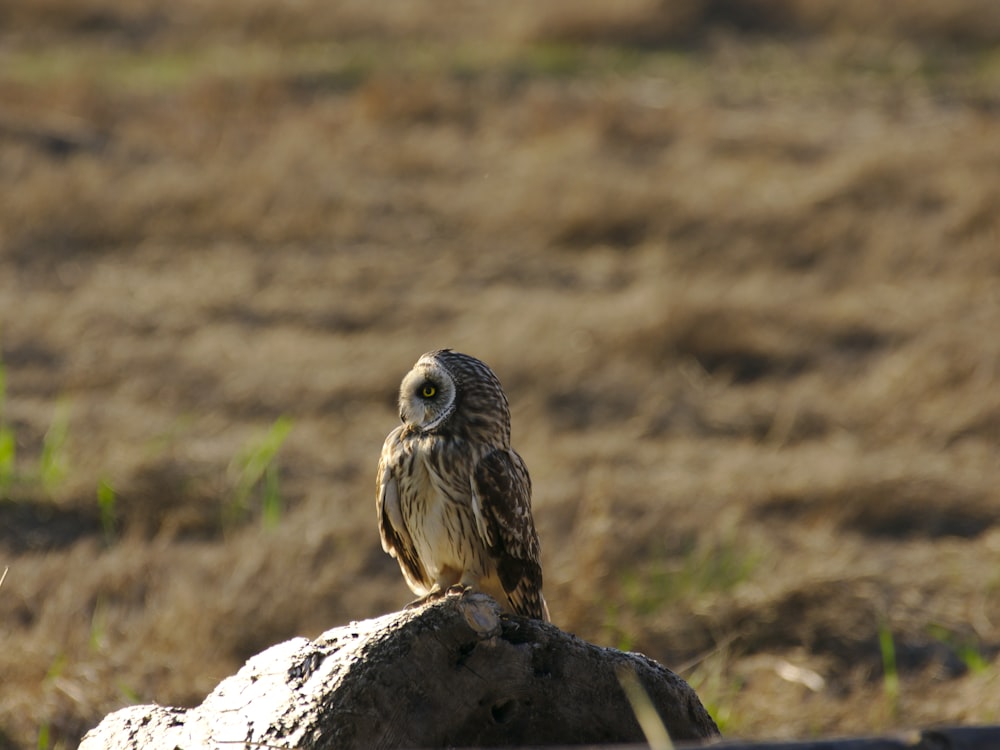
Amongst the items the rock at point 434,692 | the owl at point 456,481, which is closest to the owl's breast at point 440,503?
the owl at point 456,481

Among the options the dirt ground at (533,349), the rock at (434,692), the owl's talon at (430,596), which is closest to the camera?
the rock at (434,692)

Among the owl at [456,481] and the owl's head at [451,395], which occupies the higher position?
the owl's head at [451,395]

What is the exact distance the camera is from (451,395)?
3633 millimetres

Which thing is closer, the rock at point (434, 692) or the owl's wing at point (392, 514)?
the rock at point (434, 692)

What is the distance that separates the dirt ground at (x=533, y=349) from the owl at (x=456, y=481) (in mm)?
1217

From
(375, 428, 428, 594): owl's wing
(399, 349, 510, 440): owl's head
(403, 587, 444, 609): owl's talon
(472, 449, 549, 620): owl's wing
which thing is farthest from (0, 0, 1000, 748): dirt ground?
(399, 349, 510, 440): owl's head

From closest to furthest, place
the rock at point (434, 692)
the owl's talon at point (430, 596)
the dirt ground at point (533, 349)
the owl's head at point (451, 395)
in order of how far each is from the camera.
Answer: the rock at point (434, 692)
the owl's head at point (451, 395)
the owl's talon at point (430, 596)
the dirt ground at point (533, 349)

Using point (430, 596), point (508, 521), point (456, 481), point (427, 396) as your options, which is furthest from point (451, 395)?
point (430, 596)

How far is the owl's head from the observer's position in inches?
143

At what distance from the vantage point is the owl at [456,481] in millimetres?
3658

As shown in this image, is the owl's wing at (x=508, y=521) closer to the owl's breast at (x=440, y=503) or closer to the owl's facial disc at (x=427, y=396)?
the owl's breast at (x=440, y=503)

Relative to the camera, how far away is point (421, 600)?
375 cm

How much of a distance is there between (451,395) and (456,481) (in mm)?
235

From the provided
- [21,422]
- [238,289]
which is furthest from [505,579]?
[238,289]
